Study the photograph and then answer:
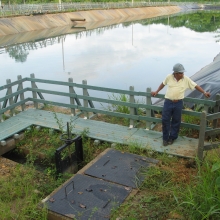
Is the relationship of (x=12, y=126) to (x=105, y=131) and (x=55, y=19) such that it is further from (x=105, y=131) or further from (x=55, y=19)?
(x=55, y=19)

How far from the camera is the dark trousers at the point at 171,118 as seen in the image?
5508 mm

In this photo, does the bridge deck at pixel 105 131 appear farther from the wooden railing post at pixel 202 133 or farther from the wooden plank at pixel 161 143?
the wooden railing post at pixel 202 133

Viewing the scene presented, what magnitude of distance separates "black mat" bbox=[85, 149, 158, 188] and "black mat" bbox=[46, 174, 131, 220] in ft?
0.54

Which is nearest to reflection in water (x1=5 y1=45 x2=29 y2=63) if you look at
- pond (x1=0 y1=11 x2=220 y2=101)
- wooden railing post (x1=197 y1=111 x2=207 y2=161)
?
pond (x1=0 y1=11 x2=220 y2=101)

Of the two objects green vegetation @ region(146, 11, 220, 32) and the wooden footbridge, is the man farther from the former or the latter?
green vegetation @ region(146, 11, 220, 32)

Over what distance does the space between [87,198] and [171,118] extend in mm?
2371

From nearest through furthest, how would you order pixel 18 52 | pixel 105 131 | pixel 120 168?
1. pixel 120 168
2. pixel 105 131
3. pixel 18 52

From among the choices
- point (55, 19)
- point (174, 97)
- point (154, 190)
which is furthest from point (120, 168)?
point (55, 19)

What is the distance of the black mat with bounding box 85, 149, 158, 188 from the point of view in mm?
4637

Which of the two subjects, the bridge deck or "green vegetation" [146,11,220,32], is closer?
the bridge deck

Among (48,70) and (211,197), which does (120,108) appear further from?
(48,70)

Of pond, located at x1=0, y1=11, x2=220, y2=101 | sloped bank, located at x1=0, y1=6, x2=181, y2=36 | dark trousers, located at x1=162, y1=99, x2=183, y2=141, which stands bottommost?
pond, located at x1=0, y1=11, x2=220, y2=101

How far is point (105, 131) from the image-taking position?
6.54m

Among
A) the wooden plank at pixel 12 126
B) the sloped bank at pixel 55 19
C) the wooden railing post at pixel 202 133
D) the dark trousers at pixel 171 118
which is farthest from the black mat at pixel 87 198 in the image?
the sloped bank at pixel 55 19
